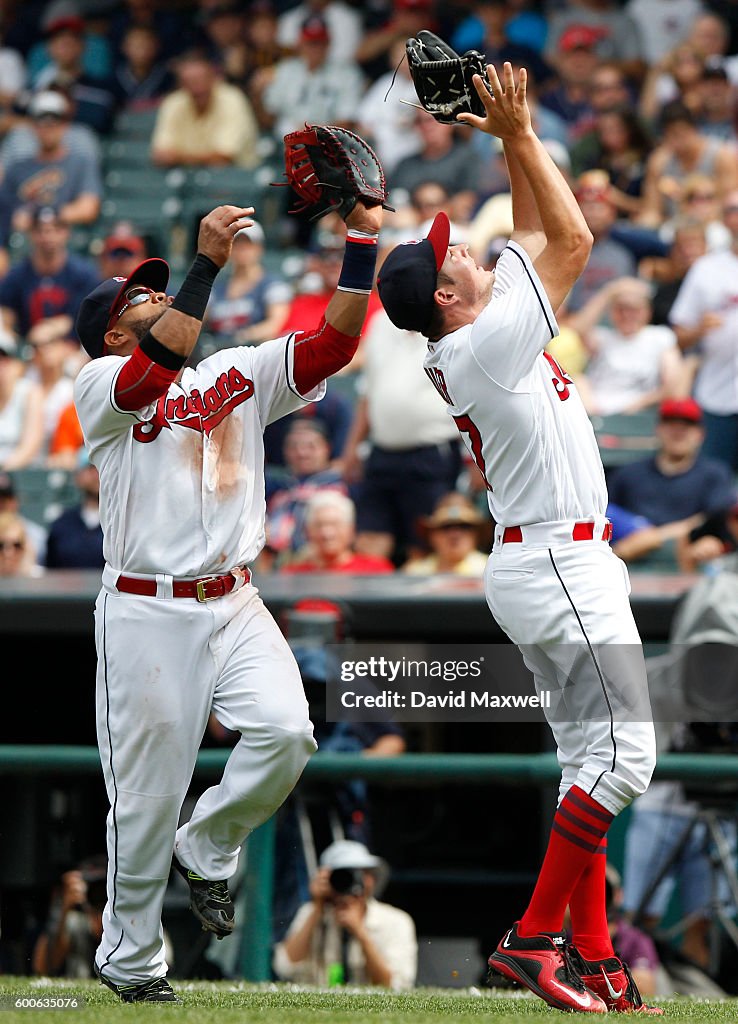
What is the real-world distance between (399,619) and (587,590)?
2179 millimetres

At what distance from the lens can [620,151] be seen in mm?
9531

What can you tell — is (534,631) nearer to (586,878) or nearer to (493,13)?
(586,878)

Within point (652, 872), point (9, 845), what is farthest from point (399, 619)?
point (9, 845)

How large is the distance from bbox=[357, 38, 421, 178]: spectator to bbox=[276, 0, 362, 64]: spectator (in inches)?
27.6

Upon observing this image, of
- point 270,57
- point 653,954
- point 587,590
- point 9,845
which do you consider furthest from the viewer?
point 270,57

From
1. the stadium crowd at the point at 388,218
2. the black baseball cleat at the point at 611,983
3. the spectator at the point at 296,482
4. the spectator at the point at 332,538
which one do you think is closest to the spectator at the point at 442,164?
the stadium crowd at the point at 388,218

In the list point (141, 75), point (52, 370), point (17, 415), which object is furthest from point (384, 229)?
point (141, 75)

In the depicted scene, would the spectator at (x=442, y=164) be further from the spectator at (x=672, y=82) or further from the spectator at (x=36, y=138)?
the spectator at (x=36, y=138)

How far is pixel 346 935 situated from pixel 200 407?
2052 millimetres

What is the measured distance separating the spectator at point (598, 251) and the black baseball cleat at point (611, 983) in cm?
533

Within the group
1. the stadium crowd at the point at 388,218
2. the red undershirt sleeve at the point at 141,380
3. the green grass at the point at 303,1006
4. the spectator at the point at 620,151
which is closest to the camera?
the green grass at the point at 303,1006

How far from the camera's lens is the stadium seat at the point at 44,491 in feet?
27.7

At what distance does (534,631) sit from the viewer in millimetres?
3750

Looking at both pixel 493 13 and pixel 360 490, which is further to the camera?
pixel 493 13
